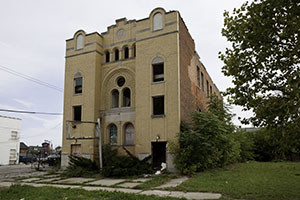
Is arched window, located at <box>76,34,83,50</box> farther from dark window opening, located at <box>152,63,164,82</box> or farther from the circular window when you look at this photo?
dark window opening, located at <box>152,63,164,82</box>

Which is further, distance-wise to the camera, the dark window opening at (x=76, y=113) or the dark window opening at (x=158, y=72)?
the dark window opening at (x=76, y=113)

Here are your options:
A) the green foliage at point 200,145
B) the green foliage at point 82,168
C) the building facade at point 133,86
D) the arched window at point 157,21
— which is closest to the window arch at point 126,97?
the building facade at point 133,86

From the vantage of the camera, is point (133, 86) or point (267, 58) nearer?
point (267, 58)

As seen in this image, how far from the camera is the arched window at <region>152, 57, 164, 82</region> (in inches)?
752

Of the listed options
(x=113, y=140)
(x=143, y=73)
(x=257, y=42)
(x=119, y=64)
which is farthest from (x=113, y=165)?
(x=257, y=42)

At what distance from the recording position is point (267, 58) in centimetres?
857

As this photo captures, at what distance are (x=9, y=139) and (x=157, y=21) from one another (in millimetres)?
36783

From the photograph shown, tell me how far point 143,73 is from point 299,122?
13.5m

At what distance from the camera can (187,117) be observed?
63.8 ft

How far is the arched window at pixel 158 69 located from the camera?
19109mm

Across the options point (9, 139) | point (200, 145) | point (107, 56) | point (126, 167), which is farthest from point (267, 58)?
point (9, 139)

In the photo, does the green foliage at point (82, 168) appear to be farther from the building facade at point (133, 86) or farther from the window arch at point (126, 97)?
the window arch at point (126, 97)

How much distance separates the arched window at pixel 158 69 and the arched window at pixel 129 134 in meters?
4.29

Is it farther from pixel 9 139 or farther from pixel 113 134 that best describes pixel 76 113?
pixel 9 139
